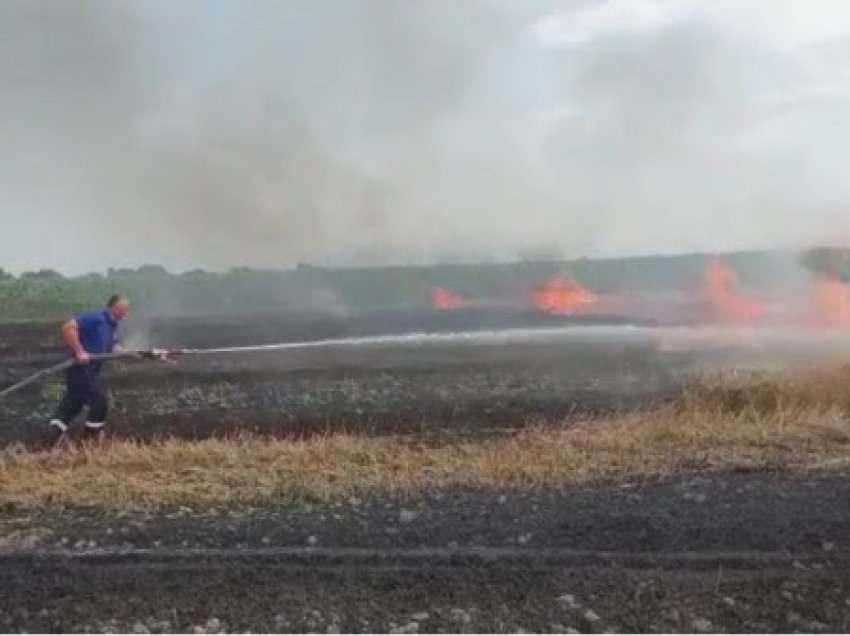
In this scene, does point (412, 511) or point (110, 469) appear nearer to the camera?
point (412, 511)

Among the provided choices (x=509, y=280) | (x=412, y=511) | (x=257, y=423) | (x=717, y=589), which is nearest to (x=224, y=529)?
(x=412, y=511)

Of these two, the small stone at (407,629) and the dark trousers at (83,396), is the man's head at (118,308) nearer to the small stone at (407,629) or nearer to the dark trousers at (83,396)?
the dark trousers at (83,396)

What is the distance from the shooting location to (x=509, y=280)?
192 ft

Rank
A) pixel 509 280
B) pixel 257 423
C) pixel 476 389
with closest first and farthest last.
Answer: pixel 257 423 → pixel 476 389 → pixel 509 280

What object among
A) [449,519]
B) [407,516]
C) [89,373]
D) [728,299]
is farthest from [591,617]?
[728,299]

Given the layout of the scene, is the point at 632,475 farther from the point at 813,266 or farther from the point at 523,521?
the point at 813,266

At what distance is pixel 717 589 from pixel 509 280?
52897 mm

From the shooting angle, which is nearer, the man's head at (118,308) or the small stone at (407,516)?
the small stone at (407,516)

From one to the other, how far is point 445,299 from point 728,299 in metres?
20.9

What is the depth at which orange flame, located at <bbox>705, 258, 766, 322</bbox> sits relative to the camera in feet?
83.6

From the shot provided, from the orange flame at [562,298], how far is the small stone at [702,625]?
28043 millimetres

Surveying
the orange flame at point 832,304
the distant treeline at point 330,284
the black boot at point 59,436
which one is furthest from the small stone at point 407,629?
the distant treeline at point 330,284

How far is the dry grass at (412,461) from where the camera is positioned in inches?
332

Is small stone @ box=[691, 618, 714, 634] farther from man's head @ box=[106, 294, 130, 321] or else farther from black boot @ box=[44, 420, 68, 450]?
man's head @ box=[106, 294, 130, 321]
